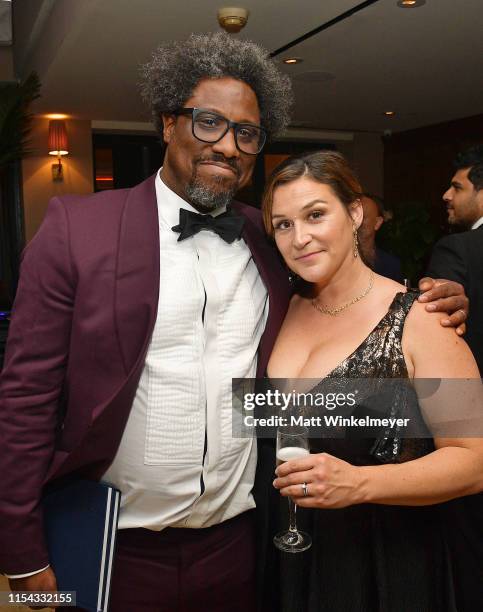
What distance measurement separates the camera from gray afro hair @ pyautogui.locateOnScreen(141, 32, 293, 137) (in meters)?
1.72

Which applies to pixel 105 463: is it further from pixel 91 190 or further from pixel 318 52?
pixel 91 190

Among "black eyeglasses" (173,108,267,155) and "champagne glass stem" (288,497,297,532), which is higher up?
"black eyeglasses" (173,108,267,155)

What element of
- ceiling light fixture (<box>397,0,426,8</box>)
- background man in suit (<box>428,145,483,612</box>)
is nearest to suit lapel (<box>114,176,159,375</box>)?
background man in suit (<box>428,145,483,612</box>)

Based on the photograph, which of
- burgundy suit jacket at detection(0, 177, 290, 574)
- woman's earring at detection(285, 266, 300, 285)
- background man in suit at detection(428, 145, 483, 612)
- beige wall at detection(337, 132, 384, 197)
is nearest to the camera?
burgundy suit jacket at detection(0, 177, 290, 574)

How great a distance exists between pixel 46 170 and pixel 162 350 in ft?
22.8

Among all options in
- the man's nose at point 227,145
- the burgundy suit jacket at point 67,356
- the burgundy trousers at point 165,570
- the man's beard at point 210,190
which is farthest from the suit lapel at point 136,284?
the burgundy trousers at point 165,570

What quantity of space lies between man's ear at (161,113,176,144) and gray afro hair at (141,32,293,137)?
20mm

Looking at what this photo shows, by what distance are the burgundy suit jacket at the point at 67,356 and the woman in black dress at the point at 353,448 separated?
423mm

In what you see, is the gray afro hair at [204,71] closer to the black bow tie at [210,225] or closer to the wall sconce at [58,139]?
the black bow tie at [210,225]

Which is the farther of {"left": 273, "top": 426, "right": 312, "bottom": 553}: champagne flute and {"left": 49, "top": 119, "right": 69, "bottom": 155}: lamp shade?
{"left": 49, "top": 119, "right": 69, "bottom": 155}: lamp shade

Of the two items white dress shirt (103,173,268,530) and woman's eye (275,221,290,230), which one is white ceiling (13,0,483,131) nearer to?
woman's eye (275,221,290,230)

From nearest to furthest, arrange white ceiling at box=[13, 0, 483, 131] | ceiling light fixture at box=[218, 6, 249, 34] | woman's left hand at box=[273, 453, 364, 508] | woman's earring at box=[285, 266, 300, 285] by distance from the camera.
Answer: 1. woman's left hand at box=[273, 453, 364, 508]
2. woman's earring at box=[285, 266, 300, 285]
3. ceiling light fixture at box=[218, 6, 249, 34]
4. white ceiling at box=[13, 0, 483, 131]

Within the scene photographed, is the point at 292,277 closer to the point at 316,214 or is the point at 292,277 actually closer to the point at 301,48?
the point at 316,214

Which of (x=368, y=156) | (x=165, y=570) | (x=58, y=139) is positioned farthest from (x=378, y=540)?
(x=368, y=156)
